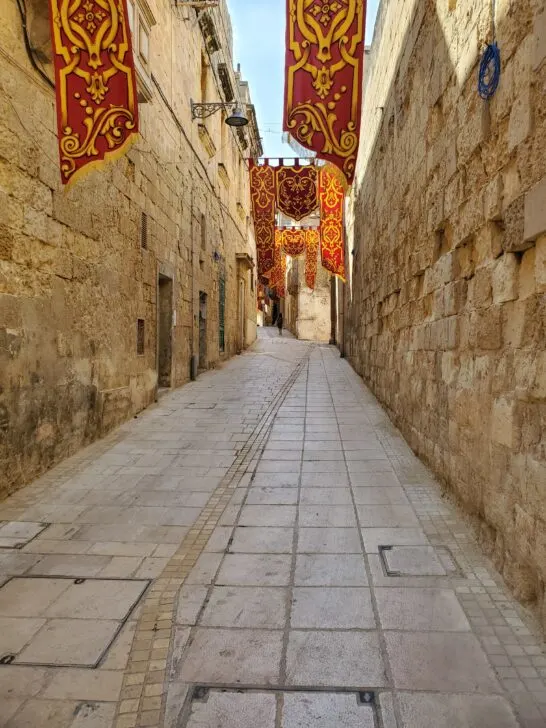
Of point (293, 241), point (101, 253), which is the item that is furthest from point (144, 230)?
point (293, 241)

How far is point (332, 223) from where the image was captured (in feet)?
42.9

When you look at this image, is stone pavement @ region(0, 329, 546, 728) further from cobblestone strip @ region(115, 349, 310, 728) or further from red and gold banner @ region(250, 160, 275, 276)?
red and gold banner @ region(250, 160, 275, 276)

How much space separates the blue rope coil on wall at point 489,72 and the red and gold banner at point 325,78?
6.06ft

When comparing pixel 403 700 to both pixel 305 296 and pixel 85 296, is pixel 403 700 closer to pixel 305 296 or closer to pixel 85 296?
pixel 85 296

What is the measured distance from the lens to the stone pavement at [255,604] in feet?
6.06

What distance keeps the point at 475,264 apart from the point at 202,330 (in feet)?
28.9

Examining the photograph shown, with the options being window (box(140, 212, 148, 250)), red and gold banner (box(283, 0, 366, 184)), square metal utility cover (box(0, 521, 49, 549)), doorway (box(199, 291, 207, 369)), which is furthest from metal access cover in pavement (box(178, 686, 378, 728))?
doorway (box(199, 291, 207, 369))

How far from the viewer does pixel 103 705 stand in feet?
6.11

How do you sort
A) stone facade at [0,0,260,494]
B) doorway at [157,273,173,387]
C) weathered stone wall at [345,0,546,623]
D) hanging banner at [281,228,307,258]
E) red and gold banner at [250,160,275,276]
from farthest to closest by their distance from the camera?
hanging banner at [281,228,307,258], red and gold banner at [250,160,275,276], doorway at [157,273,173,387], stone facade at [0,0,260,494], weathered stone wall at [345,0,546,623]

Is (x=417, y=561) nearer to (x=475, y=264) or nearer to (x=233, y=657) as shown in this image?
(x=233, y=657)

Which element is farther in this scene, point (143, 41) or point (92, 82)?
point (143, 41)

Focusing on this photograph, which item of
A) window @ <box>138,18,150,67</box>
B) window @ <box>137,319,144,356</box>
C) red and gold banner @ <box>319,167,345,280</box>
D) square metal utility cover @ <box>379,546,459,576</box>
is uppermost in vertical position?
window @ <box>138,18,150,67</box>

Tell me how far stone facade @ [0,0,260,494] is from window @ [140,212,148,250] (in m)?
0.03

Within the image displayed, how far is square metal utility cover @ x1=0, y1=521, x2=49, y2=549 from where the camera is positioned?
10.6 ft
